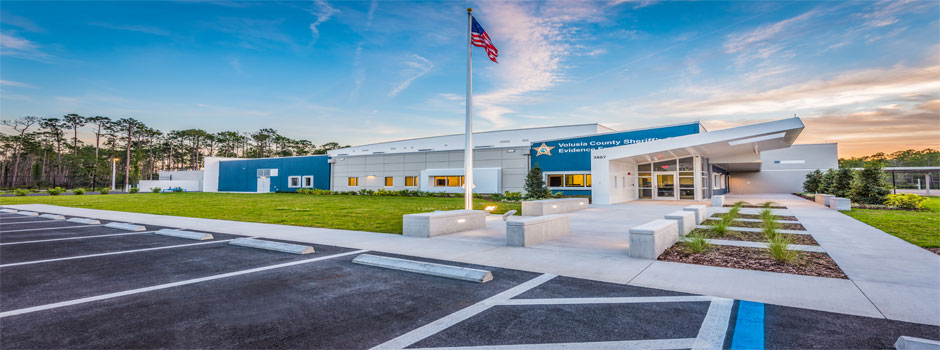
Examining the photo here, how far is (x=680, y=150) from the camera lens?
22375mm

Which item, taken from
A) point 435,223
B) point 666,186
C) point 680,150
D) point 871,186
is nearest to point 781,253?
point 435,223

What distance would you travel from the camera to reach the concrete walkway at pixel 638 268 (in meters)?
4.32

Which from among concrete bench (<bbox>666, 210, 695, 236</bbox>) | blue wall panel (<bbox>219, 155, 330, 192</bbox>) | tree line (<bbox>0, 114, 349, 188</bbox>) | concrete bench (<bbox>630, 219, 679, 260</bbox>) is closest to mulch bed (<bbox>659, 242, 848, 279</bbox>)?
concrete bench (<bbox>630, 219, 679, 260</bbox>)

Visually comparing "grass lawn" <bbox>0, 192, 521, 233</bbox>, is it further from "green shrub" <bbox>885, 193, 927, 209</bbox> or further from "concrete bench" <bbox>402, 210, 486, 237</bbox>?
"green shrub" <bbox>885, 193, 927, 209</bbox>

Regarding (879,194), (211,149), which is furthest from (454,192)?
(211,149)

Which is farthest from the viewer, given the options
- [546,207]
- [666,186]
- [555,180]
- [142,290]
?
[555,180]

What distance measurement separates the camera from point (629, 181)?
2653 cm

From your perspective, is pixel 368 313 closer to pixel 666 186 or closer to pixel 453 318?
pixel 453 318

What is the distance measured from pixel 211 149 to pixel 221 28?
81316 millimetres

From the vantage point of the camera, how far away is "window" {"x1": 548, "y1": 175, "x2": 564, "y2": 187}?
2791 cm

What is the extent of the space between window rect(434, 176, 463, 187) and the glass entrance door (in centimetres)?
1603

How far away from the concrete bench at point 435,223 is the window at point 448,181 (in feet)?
69.6

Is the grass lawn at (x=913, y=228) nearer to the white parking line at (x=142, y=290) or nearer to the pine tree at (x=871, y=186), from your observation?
the pine tree at (x=871, y=186)

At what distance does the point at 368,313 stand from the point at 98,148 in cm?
9328
